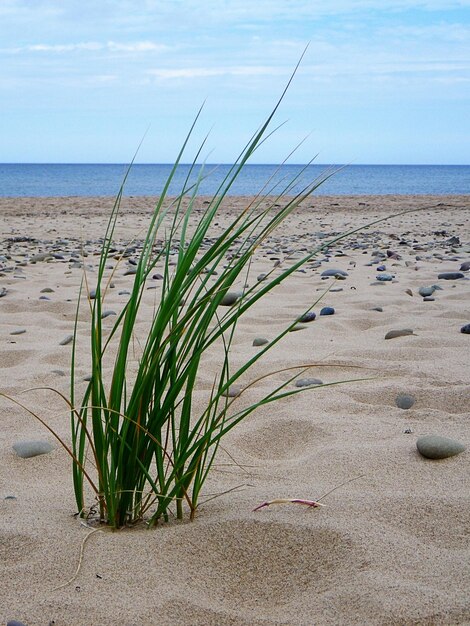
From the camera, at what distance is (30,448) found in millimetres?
2018

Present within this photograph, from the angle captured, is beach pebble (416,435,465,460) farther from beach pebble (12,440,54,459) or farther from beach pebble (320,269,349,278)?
beach pebble (320,269,349,278)

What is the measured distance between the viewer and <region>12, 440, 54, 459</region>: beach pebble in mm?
2008

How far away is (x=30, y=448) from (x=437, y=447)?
1.10 meters

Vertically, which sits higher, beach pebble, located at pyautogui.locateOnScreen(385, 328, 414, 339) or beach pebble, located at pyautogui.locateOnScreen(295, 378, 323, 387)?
beach pebble, located at pyautogui.locateOnScreen(385, 328, 414, 339)

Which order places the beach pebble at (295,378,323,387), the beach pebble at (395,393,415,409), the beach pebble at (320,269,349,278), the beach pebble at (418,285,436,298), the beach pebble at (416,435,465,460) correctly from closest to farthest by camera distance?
1. the beach pebble at (416,435,465,460)
2. the beach pebble at (395,393,415,409)
3. the beach pebble at (295,378,323,387)
4. the beach pebble at (418,285,436,298)
5. the beach pebble at (320,269,349,278)

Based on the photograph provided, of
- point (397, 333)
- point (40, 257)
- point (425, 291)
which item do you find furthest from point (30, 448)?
point (40, 257)

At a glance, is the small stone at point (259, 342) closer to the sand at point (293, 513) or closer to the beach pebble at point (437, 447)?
the sand at point (293, 513)

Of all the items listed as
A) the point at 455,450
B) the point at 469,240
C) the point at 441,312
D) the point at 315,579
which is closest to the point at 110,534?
the point at 315,579

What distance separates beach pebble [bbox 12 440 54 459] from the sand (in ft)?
0.07

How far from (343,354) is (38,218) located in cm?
992

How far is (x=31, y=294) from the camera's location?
4.73m

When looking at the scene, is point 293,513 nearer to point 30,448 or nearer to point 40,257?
point 30,448

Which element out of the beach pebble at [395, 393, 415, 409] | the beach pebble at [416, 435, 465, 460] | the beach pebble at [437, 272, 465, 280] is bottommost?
the beach pebble at [395, 393, 415, 409]

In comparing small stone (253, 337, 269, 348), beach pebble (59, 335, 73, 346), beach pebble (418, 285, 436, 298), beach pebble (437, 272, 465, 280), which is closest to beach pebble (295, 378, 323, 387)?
small stone (253, 337, 269, 348)
